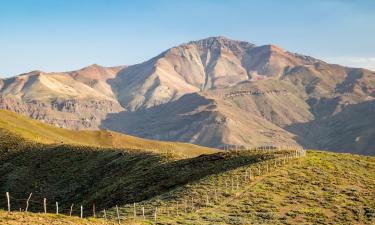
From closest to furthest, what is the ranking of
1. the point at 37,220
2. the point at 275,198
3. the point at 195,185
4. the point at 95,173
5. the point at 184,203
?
the point at 37,220 < the point at 184,203 < the point at 275,198 < the point at 195,185 < the point at 95,173

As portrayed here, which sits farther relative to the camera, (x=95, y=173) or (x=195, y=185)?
(x=95, y=173)

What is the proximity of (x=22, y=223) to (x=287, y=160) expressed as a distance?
56.9 metres

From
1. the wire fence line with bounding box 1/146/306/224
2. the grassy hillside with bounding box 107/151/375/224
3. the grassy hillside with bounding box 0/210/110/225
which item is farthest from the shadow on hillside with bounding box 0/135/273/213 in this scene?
the grassy hillside with bounding box 0/210/110/225

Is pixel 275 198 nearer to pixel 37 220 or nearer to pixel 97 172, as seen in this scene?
pixel 37 220

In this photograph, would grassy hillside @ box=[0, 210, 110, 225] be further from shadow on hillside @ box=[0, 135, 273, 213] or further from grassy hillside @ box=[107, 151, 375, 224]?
shadow on hillside @ box=[0, 135, 273, 213]

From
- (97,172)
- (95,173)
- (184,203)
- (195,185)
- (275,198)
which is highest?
(195,185)

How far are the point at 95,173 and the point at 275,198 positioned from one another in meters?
44.9

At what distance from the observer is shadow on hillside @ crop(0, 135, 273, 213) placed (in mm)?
→ 80938

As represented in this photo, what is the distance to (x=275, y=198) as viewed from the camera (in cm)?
6625

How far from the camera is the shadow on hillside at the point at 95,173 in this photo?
8094 centimetres

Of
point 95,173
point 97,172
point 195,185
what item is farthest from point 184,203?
point 97,172

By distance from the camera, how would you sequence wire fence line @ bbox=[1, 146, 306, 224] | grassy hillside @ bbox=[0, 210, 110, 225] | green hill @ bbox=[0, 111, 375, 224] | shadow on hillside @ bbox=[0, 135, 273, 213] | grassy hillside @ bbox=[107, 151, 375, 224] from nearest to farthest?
grassy hillside @ bbox=[0, 210, 110, 225] < wire fence line @ bbox=[1, 146, 306, 224] < grassy hillside @ bbox=[107, 151, 375, 224] < green hill @ bbox=[0, 111, 375, 224] < shadow on hillside @ bbox=[0, 135, 273, 213]

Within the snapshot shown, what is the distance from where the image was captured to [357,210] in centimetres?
6288

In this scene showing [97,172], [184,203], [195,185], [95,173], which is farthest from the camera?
[97,172]
